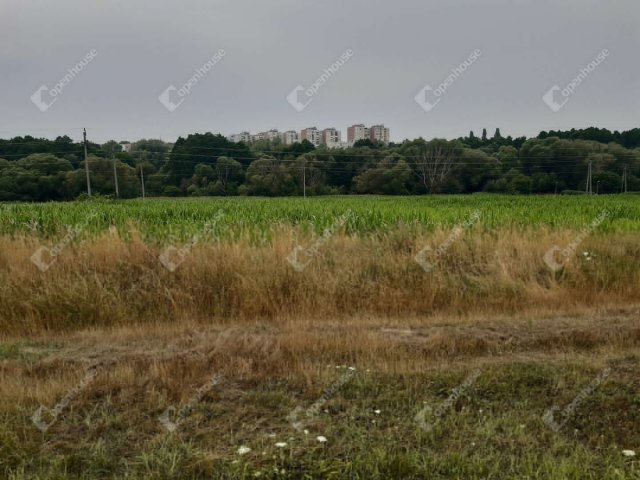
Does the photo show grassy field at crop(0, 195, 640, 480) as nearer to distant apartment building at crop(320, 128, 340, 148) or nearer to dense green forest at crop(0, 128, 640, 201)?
dense green forest at crop(0, 128, 640, 201)

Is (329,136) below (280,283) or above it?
above

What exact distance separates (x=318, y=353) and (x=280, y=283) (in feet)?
8.43

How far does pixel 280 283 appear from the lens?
7.49 m

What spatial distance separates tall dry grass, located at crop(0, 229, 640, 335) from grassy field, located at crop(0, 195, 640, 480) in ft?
0.11

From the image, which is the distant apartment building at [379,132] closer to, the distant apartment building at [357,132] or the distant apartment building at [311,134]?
the distant apartment building at [357,132]

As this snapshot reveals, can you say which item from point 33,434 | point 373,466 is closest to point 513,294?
point 373,466

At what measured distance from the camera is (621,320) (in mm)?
6363

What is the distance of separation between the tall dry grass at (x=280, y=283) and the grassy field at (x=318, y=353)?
3 cm

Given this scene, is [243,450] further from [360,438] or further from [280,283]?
[280,283]

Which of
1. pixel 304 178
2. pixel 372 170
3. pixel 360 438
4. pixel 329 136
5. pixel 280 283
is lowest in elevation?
pixel 360 438

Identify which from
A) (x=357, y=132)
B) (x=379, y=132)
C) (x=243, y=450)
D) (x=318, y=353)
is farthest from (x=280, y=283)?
(x=379, y=132)

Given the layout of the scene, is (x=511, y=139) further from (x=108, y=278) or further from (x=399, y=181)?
(x=108, y=278)

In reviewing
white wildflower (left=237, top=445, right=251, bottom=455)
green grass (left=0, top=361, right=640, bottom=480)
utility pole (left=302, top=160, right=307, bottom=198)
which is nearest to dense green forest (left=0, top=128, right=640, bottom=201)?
utility pole (left=302, top=160, right=307, bottom=198)

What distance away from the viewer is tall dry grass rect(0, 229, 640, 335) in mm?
6852
